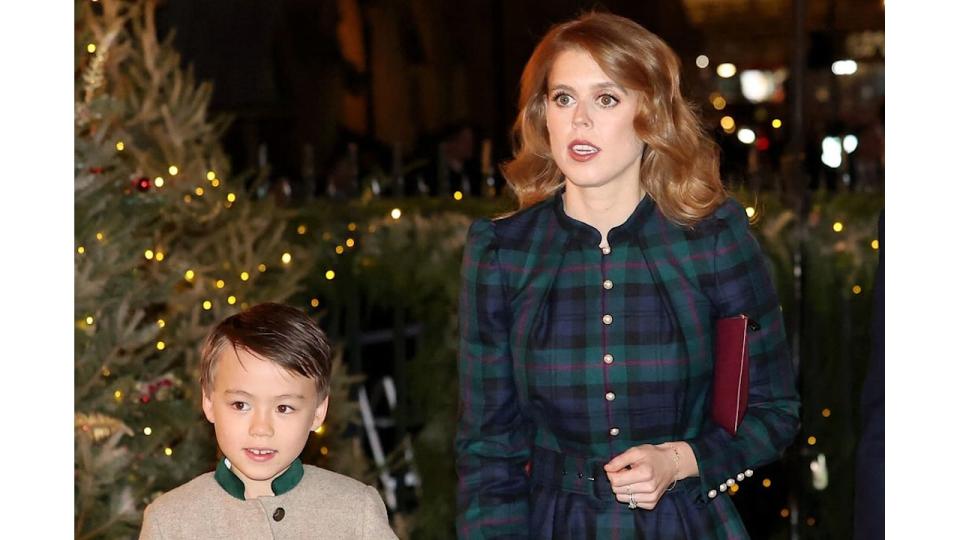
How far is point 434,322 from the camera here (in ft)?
19.8

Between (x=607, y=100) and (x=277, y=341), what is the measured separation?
2.39 ft

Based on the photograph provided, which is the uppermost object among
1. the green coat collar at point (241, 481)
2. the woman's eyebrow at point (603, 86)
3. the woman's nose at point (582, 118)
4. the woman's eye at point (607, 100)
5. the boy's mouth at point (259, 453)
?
the woman's eyebrow at point (603, 86)

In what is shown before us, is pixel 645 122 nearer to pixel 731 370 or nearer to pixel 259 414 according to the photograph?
pixel 731 370

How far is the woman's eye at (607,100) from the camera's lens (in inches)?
98.3

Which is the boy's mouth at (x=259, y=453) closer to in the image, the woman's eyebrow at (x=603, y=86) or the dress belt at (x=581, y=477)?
the dress belt at (x=581, y=477)

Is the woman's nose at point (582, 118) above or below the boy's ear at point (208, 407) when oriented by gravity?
above

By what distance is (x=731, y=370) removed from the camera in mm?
2482

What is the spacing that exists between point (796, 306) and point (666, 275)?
10.4 feet

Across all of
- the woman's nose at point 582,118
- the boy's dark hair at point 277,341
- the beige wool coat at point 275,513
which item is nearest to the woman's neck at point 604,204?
the woman's nose at point 582,118

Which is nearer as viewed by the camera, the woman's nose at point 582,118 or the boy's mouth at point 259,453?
the boy's mouth at point 259,453

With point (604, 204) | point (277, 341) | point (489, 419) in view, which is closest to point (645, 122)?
point (604, 204)

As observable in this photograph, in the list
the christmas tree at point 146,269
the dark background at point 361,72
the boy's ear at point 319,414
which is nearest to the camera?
the boy's ear at point 319,414
